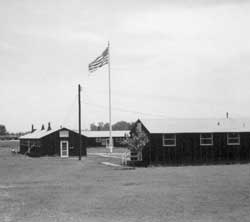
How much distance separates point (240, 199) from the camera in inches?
645

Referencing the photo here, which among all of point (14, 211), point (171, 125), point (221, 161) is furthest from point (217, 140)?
point (14, 211)

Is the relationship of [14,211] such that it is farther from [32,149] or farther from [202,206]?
[32,149]

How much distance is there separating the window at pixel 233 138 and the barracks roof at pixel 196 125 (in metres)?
0.46

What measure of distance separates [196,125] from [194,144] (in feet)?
9.05

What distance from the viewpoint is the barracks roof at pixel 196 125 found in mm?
38531

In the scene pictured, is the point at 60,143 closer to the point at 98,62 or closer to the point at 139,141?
the point at 98,62

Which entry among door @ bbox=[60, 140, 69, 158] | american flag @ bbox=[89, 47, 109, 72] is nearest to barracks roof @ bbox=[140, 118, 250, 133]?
american flag @ bbox=[89, 47, 109, 72]

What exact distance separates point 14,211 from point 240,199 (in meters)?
8.40

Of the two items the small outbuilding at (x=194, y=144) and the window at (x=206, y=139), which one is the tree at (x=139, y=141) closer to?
the small outbuilding at (x=194, y=144)

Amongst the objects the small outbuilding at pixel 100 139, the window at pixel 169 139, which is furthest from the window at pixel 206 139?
the small outbuilding at pixel 100 139

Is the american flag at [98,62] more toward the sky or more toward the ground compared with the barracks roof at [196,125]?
more toward the sky

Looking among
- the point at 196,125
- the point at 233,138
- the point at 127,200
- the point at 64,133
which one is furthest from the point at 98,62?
the point at 127,200

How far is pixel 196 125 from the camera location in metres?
40.5

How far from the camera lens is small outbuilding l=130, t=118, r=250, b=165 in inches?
1492
